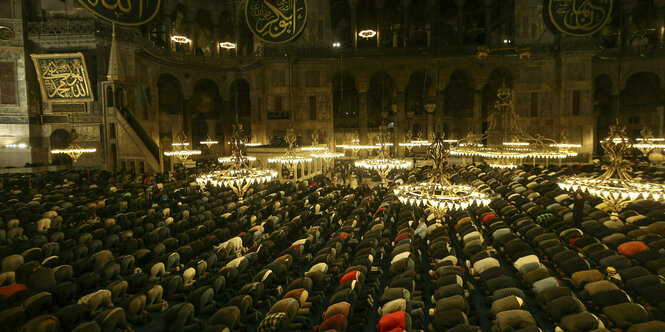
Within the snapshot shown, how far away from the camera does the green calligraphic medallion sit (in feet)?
60.1

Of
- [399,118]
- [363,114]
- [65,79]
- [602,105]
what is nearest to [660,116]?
[602,105]

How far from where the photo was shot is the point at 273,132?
23453 mm

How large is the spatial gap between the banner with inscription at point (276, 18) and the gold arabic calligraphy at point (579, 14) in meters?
6.55

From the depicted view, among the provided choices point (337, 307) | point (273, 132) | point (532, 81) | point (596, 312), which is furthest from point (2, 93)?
point (532, 81)

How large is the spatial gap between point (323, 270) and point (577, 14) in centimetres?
934

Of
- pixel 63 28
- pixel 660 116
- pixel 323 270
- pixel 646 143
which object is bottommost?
pixel 323 270

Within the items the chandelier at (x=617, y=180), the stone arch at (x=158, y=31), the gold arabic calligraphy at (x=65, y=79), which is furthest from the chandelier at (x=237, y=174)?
the stone arch at (x=158, y=31)

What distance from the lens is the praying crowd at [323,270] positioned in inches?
195

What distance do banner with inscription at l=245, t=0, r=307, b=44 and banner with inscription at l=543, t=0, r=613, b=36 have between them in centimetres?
640

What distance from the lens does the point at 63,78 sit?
728 inches

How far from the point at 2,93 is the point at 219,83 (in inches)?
456

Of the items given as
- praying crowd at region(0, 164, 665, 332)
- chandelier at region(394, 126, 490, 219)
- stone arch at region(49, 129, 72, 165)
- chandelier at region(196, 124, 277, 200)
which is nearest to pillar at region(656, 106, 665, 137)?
praying crowd at region(0, 164, 665, 332)

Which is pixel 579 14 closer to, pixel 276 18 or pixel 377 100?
pixel 276 18

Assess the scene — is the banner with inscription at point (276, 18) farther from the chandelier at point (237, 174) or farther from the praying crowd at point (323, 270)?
the praying crowd at point (323, 270)
